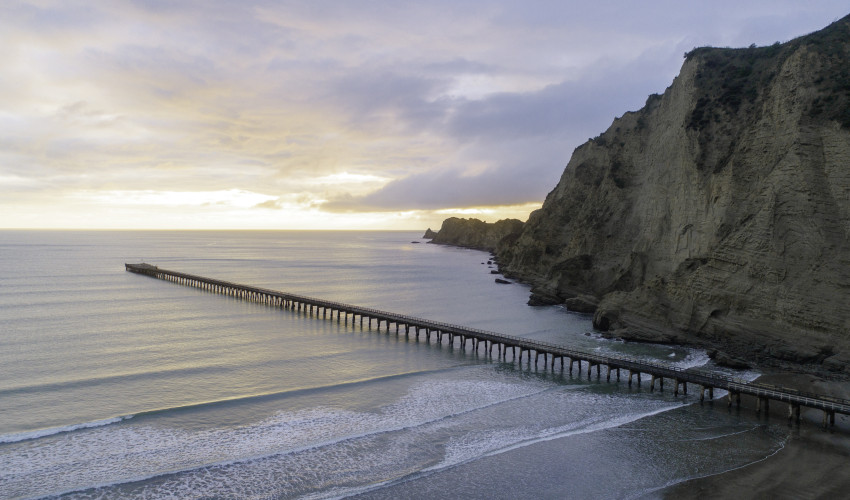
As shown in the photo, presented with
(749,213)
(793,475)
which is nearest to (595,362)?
(793,475)

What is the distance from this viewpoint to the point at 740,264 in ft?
129

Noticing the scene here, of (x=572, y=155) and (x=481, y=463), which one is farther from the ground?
(x=572, y=155)

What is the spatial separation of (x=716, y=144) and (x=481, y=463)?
3710cm

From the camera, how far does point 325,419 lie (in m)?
28.3

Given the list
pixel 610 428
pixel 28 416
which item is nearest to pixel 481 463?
pixel 610 428

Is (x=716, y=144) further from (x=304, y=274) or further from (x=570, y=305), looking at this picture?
(x=304, y=274)

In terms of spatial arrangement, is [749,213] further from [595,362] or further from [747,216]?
[595,362]

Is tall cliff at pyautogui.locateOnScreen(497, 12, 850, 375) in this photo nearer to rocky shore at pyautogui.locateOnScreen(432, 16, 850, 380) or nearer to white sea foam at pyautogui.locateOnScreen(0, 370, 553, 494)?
rocky shore at pyautogui.locateOnScreen(432, 16, 850, 380)

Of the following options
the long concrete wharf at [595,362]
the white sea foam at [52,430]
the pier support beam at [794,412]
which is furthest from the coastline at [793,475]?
the white sea foam at [52,430]

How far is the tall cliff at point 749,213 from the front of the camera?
35219 mm

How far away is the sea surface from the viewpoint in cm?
2189

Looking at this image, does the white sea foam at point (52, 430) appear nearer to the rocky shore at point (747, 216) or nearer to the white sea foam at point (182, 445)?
the white sea foam at point (182, 445)

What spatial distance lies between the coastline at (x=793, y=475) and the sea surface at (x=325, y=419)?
2.48 feet

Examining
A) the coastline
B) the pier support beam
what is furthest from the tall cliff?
the coastline
